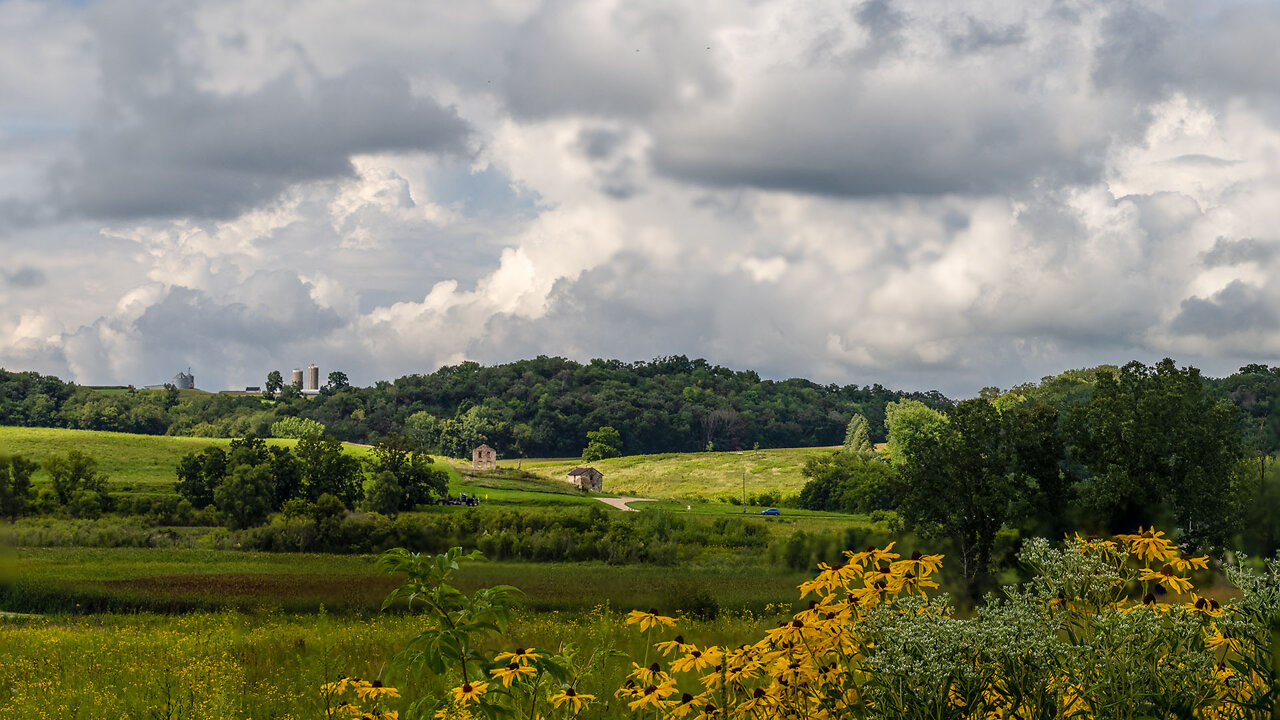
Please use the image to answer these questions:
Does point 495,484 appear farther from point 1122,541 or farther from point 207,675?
point 1122,541

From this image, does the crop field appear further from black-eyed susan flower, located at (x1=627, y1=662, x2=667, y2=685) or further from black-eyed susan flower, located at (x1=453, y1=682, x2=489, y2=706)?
black-eyed susan flower, located at (x1=453, y1=682, x2=489, y2=706)

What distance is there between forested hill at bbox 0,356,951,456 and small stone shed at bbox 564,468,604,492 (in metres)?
10.8

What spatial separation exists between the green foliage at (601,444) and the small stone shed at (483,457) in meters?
9.72

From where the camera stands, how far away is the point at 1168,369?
89.5ft

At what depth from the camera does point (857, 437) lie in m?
83.3

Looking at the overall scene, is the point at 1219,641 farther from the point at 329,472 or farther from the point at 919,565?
the point at 329,472

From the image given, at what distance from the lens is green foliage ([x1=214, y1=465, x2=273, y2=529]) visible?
43812 millimetres

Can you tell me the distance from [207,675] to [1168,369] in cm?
2529

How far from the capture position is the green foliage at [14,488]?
41438 millimetres

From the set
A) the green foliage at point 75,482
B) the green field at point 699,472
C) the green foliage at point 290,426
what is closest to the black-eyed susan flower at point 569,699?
the green foliage at point 75,482

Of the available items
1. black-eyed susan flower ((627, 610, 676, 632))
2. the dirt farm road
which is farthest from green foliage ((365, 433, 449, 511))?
black-eyed susan flower ((627, 610, 676, 632))

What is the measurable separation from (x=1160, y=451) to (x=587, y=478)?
46.6 meters

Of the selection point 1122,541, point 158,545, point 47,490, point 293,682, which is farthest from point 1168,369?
point 47,490

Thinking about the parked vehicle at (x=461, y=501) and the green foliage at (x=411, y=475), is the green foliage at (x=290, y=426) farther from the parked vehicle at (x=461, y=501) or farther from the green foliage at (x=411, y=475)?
the parked vehicle at (x=461, y=501)
